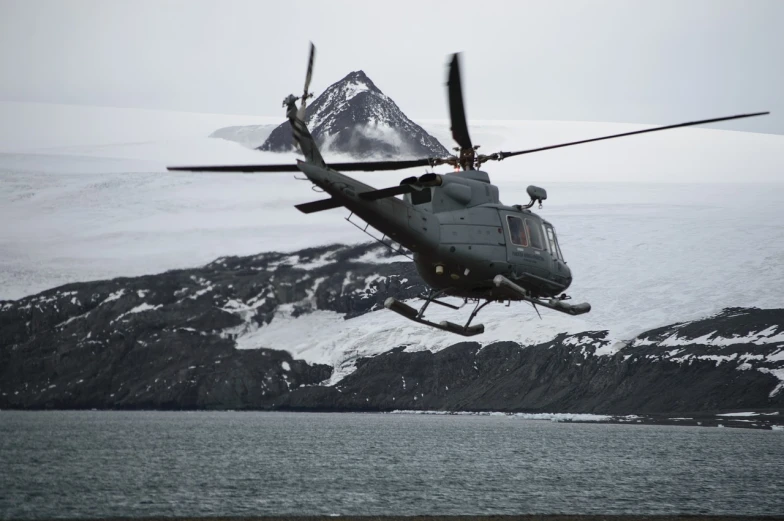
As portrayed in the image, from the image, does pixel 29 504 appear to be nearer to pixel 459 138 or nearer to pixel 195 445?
pixel 459 138

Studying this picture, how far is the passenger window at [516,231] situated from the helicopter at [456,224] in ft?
0.16

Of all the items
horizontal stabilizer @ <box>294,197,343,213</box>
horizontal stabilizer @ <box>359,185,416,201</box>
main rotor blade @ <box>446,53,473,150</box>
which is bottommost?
horizontal stabilizer @ <box>294,197,343,213</box>

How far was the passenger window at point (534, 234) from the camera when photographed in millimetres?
37156

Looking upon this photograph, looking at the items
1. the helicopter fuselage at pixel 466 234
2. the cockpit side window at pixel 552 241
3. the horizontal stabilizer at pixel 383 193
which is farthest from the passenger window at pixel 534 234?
the horizontal stabilizer at pixel 383 193

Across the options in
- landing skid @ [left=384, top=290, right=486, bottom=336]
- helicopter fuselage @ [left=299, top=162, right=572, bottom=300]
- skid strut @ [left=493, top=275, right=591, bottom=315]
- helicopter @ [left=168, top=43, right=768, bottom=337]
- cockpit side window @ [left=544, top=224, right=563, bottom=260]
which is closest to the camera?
helicopter @ [left=168, top=43, right=768, bottom=337]

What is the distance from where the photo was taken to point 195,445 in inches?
6019

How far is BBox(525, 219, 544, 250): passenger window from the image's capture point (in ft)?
122

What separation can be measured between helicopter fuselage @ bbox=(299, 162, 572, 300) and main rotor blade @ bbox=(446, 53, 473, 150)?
64.4 inches

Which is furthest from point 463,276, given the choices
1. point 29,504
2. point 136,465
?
point 136,465

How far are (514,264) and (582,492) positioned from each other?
52888 mm

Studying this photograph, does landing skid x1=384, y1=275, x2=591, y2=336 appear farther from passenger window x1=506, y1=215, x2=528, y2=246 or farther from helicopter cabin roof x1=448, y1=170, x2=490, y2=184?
helicopter cabin roof x1=448, y1=170, x2=490, y2=184

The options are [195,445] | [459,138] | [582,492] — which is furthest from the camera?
[195,445]

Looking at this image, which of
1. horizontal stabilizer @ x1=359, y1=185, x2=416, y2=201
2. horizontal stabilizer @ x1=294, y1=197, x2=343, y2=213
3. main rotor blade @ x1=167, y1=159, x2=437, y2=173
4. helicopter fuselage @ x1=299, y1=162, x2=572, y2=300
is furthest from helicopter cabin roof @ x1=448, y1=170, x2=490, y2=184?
horizontal stabilizer @ x1=294, y1=197, x2=343, y2=213

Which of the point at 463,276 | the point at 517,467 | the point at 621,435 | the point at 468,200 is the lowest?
the point at 621,435
